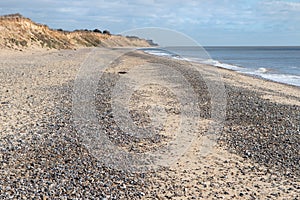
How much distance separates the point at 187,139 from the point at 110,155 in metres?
2.34

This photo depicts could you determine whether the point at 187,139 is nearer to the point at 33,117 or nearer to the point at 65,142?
the point at 65,142

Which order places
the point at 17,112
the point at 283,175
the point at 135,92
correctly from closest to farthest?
the point at 283,175 → the point at 17,112 → the point at 135,92

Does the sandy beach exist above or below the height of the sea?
below

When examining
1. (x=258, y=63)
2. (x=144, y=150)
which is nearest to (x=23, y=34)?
(x=258, y=63)

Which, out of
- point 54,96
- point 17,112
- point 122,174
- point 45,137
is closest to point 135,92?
point 54,96

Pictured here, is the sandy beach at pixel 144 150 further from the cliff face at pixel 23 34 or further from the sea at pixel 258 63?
the cliff face at pixel 23 34

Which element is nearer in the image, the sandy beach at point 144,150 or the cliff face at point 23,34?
the sandy beach at point 144,150

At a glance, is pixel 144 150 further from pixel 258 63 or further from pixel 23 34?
pixel 258 63

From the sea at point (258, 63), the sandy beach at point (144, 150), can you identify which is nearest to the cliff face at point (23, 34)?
the sea at point (258, 63)

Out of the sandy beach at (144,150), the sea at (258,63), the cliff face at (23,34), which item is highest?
the cliff face at (23,34)

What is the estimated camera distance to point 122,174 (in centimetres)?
628

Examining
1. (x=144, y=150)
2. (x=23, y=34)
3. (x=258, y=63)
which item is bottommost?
(x=144, y=150)

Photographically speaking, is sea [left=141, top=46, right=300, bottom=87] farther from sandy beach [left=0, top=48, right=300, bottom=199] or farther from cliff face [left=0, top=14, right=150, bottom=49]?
cliff face [left=0, top=14, right=150, bottom=49]

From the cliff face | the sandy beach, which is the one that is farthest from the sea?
the cliff face
